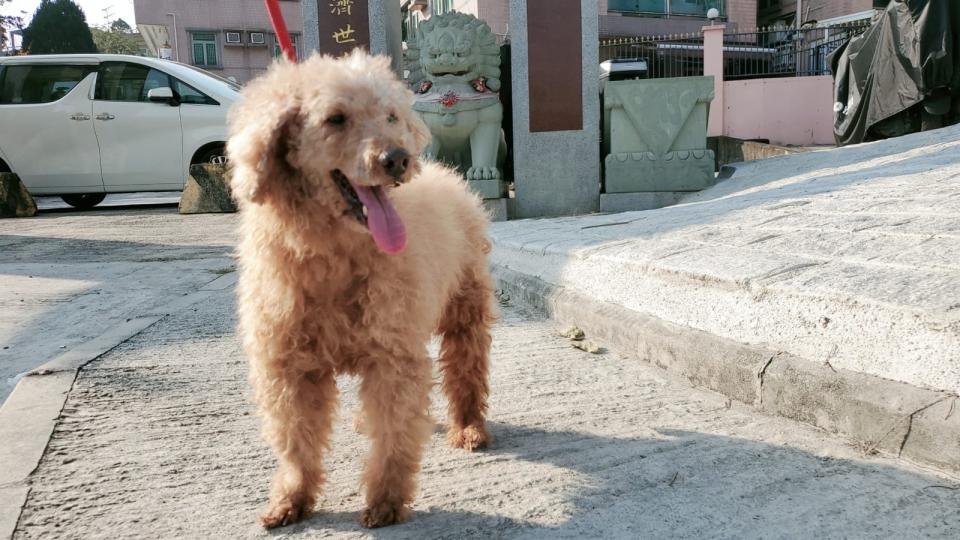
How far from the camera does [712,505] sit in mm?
2248

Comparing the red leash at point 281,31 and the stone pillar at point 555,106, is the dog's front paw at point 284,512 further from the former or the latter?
the stone pillar at point 555,106

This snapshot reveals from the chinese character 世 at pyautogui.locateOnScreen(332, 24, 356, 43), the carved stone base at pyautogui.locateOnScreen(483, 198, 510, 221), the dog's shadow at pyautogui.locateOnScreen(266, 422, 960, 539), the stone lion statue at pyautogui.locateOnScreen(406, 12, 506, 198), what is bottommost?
the dog's shadow at pyautogui.locateOnScreen(266, 422, 960, 539)

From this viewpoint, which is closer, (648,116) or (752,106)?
(648,116)

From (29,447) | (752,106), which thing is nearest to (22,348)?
(29,447)

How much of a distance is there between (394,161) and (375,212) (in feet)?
0.55

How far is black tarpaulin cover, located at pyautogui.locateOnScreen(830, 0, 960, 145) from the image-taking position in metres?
9.27

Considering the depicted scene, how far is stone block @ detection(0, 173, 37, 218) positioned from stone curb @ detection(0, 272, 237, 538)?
26.9 ft

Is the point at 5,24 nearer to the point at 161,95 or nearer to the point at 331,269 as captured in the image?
the point at 161,95

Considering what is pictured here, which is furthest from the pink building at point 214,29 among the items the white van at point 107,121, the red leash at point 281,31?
the red leash at point 281,31

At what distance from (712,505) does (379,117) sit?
1.63 metres

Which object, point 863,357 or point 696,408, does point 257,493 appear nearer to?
point 696,408

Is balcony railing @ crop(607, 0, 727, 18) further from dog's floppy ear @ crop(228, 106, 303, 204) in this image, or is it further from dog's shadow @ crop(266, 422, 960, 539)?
dog's floppy ear @ crop(228, 106, 303, 204)

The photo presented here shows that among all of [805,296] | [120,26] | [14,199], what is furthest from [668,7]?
[120,26]

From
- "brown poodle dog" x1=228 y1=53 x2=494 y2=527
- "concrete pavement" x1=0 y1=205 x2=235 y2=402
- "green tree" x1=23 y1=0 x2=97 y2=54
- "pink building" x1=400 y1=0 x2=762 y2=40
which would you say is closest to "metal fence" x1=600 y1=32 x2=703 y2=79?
"pink building" x1=400 y1=0 x2=762 y2=40
